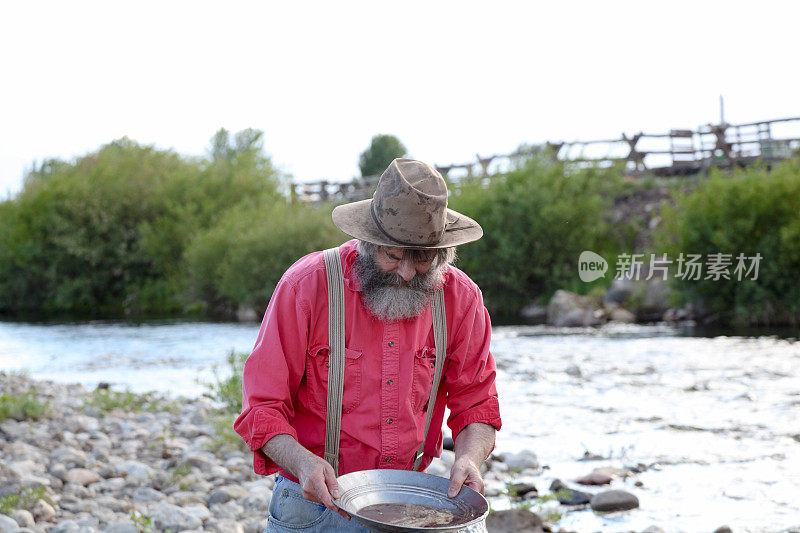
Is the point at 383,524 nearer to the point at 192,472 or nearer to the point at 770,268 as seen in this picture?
the point at 192,472

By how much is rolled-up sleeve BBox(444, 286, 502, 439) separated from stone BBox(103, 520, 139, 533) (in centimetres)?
251

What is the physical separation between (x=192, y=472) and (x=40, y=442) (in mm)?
1823

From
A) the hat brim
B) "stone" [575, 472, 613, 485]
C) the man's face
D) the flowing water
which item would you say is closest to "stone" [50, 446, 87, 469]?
the flowing water

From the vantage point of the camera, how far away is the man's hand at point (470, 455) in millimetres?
A: 2543

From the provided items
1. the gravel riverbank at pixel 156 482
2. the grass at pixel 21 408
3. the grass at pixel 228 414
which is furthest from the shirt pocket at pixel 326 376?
the grass at pixel 21 408

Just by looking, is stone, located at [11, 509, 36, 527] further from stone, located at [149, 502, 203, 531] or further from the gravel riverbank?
stone, located at [149, 502, 203, 531]

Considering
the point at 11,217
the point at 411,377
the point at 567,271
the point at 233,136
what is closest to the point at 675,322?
the point at 567,271

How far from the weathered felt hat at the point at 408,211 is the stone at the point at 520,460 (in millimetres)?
4830

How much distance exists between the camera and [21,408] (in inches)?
332

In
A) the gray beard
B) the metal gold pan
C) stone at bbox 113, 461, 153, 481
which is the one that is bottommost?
stone at bbox 113, 461, 153, 481

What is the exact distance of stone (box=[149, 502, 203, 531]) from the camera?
4844 mm

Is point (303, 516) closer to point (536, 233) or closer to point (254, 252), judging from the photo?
point (536, 233)

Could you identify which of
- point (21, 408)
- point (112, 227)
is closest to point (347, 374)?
point (21, 408)

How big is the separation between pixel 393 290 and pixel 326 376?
0.34 metres
